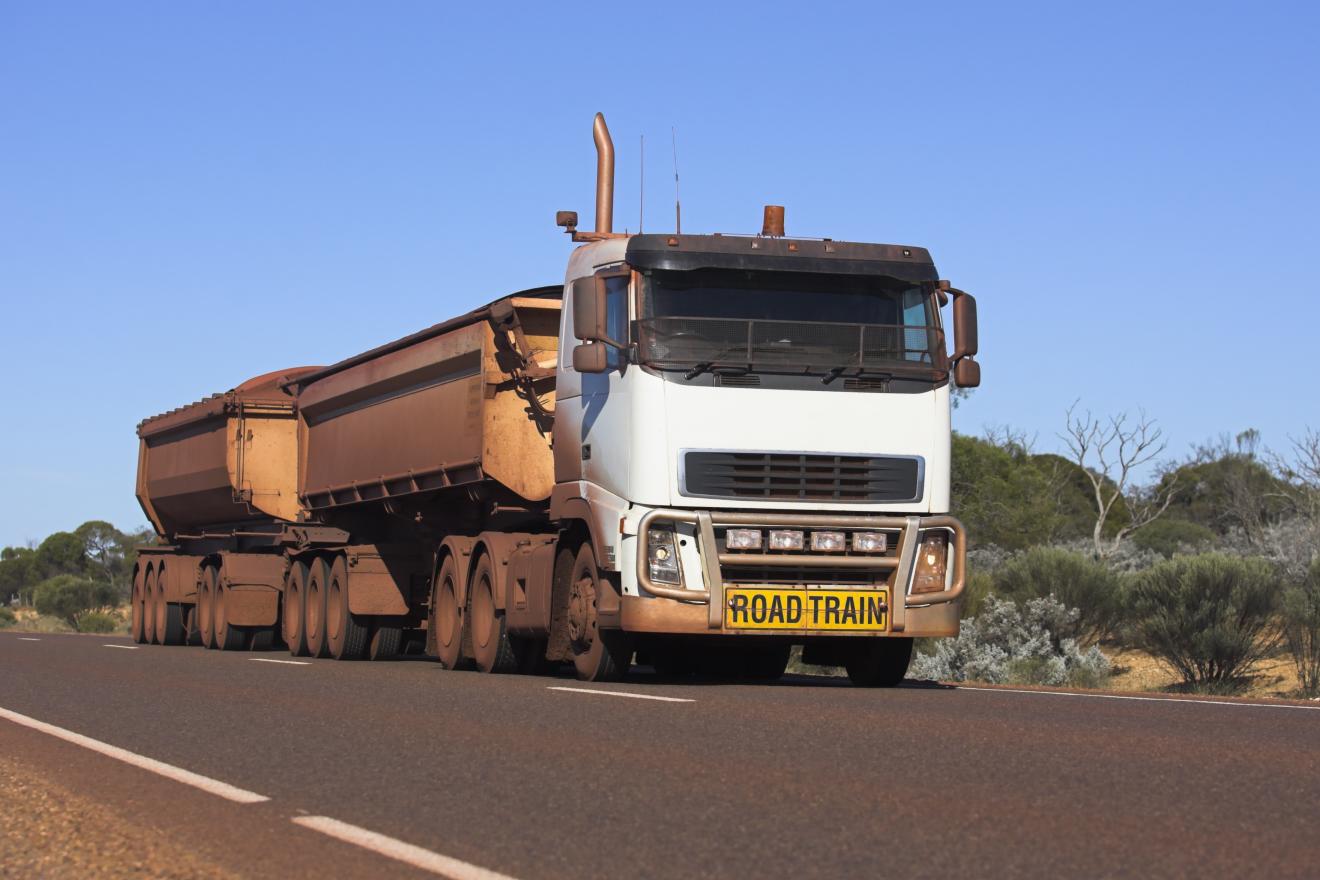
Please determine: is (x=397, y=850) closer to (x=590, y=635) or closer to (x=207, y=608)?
(x=590, y=635)

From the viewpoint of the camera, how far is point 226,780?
8.67m

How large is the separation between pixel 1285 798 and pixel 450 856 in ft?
11.1

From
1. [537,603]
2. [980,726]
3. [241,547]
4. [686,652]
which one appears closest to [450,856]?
[980,726]

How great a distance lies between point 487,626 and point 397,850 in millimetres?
11714

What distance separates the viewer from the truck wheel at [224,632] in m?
26.9

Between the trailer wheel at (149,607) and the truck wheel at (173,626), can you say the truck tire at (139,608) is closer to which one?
the trailer wheel at (149,607)

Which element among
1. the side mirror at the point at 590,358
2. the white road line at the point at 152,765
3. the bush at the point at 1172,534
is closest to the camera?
the white road line at the point at 152,765

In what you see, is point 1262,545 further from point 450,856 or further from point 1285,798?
point 450,856

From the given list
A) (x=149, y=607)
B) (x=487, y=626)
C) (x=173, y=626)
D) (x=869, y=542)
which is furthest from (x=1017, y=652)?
(x=149, y=607)

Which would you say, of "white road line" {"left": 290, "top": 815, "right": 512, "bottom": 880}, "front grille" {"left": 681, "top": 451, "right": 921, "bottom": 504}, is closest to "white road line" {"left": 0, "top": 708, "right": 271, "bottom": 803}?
"white road line" {"left": 290, "top": 815, "right": 512, "bottom": 880}

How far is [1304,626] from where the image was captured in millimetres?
22516

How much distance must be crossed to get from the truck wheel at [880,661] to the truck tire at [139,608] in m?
18.5

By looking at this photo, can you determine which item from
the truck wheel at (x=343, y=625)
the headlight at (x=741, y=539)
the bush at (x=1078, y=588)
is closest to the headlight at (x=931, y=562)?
the headlight at (x=741, y=539)

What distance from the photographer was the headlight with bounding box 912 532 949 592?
1499 cm
